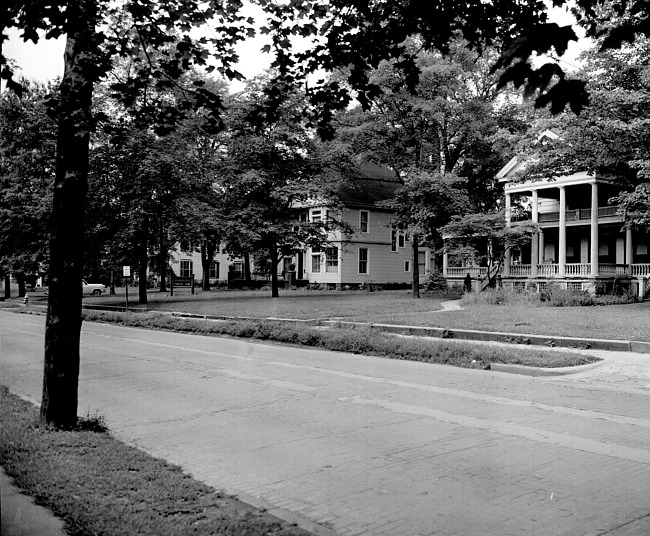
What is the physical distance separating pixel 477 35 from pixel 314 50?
1.46m

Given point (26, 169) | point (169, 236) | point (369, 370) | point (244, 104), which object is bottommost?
point (369, 370)

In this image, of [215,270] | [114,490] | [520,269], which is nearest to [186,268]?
[215,270]

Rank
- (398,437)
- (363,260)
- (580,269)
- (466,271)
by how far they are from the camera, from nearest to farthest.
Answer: (398,437), (580,269), (466,271), (363,260)

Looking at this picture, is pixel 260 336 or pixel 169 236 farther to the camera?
pixel 169 236

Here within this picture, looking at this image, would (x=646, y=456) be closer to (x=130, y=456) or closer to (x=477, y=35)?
(x=477, y=35)

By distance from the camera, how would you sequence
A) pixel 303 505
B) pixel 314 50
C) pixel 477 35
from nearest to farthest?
pixel 303 505, pixel 477 35, pixel 314 50

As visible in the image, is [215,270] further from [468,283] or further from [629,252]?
[629,252]

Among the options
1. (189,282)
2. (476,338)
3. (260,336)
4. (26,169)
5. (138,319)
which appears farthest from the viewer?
(189,282)

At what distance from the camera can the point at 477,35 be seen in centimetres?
546

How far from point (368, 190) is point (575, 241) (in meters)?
18.6

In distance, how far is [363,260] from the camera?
171 ft

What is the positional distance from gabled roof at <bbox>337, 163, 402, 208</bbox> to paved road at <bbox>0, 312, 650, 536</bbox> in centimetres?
3813

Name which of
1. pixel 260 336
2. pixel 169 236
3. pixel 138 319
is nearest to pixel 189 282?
pixel 169 236

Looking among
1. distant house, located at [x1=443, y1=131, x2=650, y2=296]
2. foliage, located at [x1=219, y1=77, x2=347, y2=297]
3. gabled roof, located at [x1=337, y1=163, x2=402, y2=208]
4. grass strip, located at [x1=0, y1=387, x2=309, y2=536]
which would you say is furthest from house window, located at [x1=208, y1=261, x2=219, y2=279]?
grass strip, located at [x1=0, y1=387, x2=309, y2=536]
